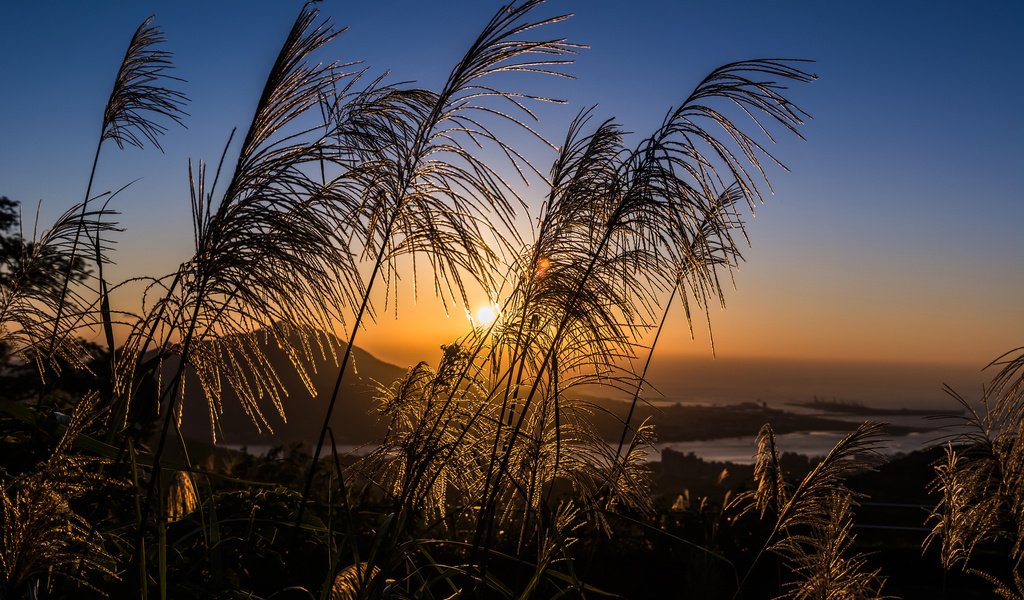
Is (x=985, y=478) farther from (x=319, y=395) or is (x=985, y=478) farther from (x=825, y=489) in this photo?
(x=319, y=395)

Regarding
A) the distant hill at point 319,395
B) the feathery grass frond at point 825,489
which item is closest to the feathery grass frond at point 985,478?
the feathery grass frond at point 825,489

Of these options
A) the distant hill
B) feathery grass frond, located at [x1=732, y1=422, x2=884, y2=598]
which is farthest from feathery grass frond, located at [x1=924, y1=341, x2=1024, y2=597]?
the distant hill

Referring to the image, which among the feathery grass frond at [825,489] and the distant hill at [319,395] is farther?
the feathery grass frond at [825,489]

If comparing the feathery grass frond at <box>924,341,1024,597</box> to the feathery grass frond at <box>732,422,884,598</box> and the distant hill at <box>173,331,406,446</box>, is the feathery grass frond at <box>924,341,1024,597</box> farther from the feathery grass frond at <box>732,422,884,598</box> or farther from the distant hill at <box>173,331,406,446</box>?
the distant hill at <box>173,331,406,446</box>

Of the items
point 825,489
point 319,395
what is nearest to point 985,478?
point 825,489

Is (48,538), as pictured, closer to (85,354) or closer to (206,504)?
(206,504)

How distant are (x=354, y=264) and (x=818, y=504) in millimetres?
1903

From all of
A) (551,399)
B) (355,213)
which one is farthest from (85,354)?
(551,399)

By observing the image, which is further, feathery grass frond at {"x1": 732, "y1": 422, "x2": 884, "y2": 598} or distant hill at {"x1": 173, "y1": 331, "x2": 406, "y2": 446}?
feathery grass frond at {"x1": 732, "y1": 422, "x2": 884, "y2": 598}

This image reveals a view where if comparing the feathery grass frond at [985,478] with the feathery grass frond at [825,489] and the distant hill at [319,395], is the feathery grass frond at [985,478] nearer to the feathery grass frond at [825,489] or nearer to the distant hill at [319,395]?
the feathery grass frond at [825,489]

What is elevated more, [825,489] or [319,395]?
[319,395]

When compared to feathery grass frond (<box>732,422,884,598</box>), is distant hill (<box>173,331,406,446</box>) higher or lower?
higher

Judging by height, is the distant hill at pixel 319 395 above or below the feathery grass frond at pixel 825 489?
above

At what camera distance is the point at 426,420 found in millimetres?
2396
